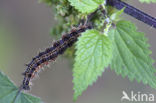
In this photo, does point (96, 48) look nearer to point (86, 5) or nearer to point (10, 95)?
point (86, 5)

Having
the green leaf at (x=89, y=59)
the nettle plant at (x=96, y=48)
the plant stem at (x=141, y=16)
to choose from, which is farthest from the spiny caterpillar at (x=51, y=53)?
the plant stem at (x=141, y=16)

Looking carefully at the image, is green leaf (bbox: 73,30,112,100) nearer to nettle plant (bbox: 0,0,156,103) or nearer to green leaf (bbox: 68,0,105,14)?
nettle plant (bbox: 0,0,156,103)

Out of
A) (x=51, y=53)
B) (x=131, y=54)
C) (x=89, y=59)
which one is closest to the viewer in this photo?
(x=89, y=59)

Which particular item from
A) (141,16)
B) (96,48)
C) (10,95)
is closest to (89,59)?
(96,48)

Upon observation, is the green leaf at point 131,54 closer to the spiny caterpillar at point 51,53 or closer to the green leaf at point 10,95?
the spiny caterpillar at point 51,53

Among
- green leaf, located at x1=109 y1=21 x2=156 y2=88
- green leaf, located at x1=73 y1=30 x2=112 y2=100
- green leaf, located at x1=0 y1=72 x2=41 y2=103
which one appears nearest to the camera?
green leaf, located at x1=73 y1=30 x2=112 y2=100

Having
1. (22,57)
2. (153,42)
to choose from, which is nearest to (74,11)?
(22,57)

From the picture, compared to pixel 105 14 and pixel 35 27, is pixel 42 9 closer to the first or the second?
pixel 35 27

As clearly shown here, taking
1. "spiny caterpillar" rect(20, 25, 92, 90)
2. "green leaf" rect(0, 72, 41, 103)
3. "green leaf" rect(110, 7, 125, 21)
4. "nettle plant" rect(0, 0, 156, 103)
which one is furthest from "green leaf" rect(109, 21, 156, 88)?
"green leaf" rect(0, 72, 41, 103)
